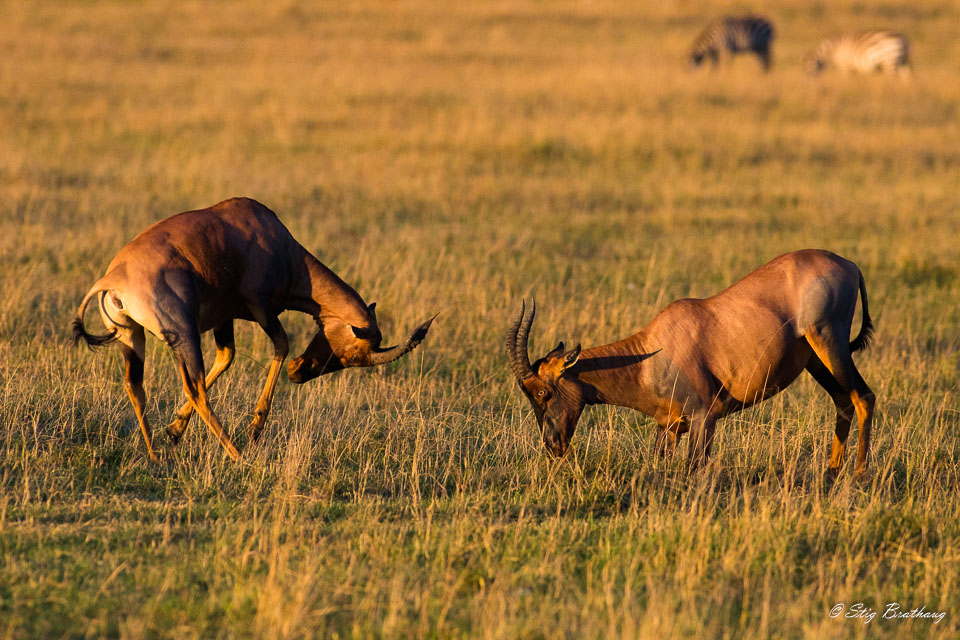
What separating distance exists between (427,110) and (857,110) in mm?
8701

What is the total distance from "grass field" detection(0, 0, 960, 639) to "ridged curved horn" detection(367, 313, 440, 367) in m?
0.50

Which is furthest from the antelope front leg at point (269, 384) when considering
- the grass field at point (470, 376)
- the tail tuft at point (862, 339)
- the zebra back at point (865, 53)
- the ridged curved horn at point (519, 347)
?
the zebra back at point (865, 53)

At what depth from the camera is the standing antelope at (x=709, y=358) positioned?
629 cm

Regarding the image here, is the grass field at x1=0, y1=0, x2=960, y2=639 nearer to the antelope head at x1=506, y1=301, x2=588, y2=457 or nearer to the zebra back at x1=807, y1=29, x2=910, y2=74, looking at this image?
the antelope head at x1=506, y1=301, x2=588, y2=457

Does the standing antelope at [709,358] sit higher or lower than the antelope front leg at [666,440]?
higher

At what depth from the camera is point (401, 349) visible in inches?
257

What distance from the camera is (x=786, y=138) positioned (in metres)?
20.1

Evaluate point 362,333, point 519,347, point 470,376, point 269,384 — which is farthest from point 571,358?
→ point 470,376

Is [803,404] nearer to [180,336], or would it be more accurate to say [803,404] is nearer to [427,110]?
[180,336]

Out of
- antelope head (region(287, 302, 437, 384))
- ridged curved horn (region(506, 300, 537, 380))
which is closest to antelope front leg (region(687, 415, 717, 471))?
ridged curved horn (region(506, 300, 537, 380))

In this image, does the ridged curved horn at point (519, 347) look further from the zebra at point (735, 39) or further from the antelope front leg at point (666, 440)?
the zebra at point (735, 39)

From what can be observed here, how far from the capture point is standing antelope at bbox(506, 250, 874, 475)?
248 inches

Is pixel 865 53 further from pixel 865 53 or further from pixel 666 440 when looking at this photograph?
pixel 666 440

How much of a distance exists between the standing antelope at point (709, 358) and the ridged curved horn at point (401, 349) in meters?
0.50
